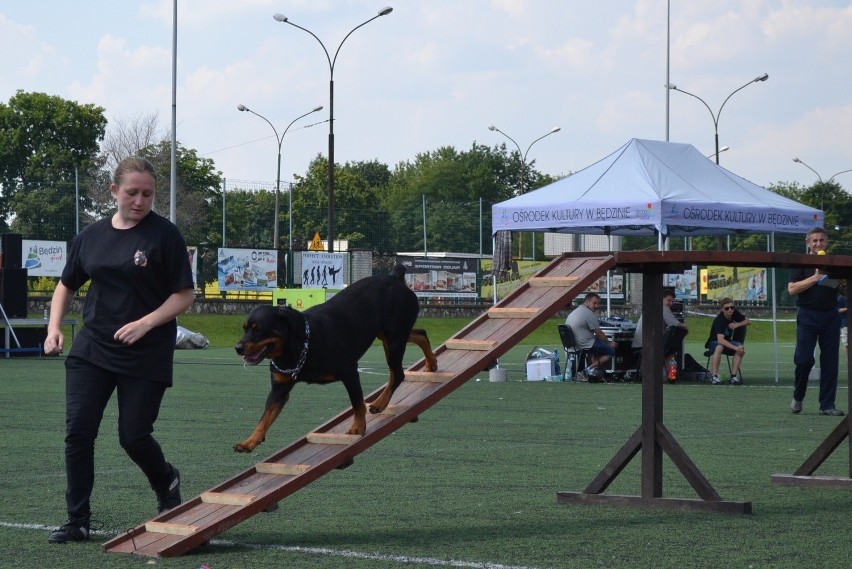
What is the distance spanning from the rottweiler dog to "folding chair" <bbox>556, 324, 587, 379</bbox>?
13.1 metres

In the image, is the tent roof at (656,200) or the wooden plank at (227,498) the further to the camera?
the tent roof at (656,200)

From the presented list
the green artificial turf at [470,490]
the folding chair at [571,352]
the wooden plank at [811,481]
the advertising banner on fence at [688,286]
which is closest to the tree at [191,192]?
the advertising banner on fence at [688,286]

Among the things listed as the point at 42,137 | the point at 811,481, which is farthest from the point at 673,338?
the point at 42,137

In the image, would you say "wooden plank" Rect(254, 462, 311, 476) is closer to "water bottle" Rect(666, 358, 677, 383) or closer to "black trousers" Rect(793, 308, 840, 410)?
"black trousers" Rect(793, 308, 840, 410)

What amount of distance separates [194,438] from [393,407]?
16.1 feet

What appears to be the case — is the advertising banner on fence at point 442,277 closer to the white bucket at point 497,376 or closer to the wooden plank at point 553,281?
the white bucket at point 497,376

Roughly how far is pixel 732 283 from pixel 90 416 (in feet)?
152

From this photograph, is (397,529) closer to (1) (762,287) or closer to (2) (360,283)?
(2) (360,283)

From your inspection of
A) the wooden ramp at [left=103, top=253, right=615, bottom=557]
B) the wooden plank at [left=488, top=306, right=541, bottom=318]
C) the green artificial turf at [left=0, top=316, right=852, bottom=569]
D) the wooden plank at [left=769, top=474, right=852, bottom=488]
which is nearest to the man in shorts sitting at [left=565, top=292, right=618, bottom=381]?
the green artificial turf at [left=0, top=316, right=852, bottom=569]

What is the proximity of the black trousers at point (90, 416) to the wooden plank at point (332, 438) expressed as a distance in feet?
3.01

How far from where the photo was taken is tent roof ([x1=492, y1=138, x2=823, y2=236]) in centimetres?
1842

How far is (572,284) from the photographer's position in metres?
7.14

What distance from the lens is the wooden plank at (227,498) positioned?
608cm

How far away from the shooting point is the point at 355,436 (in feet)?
21.1
